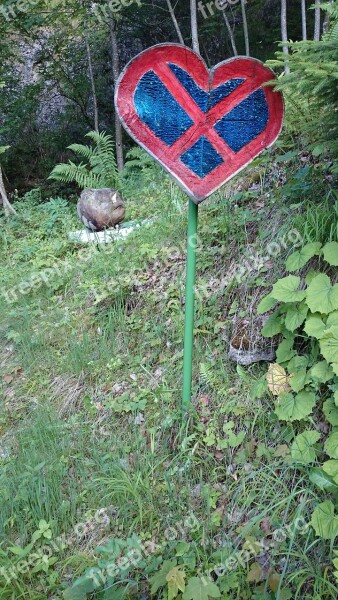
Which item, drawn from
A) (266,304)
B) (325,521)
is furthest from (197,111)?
(325,521)

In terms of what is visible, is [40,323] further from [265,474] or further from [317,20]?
[317,20]

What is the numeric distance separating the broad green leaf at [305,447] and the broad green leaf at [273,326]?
1.79ft

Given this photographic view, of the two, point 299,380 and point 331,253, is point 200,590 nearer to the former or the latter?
point 299,380

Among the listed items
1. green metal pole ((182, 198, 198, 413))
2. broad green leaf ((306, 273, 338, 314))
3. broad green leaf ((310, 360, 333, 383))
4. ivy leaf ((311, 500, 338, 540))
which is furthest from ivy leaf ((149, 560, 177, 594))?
broad green leaf ((306, 273, 338, 314))

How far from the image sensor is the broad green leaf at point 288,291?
2.26m

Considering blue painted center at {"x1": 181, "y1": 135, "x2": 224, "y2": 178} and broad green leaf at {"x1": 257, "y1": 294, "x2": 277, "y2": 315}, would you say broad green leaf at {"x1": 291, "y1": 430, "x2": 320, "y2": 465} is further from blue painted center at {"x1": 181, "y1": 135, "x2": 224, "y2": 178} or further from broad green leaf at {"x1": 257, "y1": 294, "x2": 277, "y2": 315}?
blue painted center at {"x1": 181, "y1": 135, "x2": 224, "y2": 178}

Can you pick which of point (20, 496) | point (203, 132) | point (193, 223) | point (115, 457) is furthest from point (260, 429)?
point (203, 132)

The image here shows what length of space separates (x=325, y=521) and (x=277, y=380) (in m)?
0.69

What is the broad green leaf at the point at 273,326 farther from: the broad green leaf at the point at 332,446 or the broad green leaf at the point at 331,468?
the broad green leaf at the point at 331,468

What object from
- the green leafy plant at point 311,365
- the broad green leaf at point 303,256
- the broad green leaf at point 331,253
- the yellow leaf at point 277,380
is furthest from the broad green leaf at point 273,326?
the broad green leaf at point 331,253

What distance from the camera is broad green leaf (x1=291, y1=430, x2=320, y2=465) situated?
207cm

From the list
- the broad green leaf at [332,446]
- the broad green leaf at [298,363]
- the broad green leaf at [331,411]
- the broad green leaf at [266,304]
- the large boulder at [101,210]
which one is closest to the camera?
the broad green leaf at [332,446]

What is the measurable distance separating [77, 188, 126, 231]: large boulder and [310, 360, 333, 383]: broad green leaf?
3640 mm

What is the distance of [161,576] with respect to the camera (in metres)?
1.94
